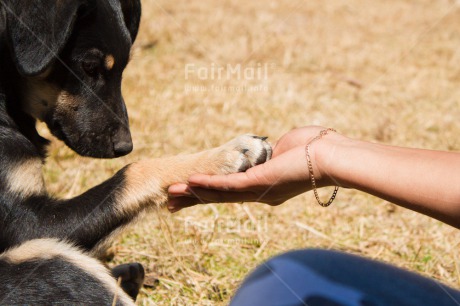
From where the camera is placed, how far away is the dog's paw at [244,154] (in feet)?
8.79

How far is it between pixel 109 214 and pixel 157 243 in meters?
0.91

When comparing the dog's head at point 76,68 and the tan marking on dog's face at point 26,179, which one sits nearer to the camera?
the tan marking on dog's face at point 26,179

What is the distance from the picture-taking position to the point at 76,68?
292cm

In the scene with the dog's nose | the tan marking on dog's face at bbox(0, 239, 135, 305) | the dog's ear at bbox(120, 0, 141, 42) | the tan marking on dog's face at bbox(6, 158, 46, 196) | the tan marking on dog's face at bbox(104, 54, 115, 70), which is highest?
the dog's ear at bbox(120, 0, 141, 42)

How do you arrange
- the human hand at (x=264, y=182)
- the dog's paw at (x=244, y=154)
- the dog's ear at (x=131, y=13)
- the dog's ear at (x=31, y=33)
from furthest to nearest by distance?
the dog's ear at (x=131, y=13)
the dog's paw at (x=244, y=154)
the dog's ear at (x=31, y=33)
the human hand at (x=264, y=182)

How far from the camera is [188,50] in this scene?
6719 millimetres

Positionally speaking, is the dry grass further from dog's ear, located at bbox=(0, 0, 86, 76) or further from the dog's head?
dog's ear, located at bbox=(0, 0, 86, 76)

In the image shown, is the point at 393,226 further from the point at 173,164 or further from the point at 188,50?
the point at 188,50

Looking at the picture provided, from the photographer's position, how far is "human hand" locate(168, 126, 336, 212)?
244 cm

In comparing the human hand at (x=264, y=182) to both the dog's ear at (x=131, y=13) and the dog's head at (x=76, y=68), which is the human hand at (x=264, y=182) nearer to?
the dog's head at (x=76, y=68)

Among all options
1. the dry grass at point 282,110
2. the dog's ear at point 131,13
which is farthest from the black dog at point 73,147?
the dry grass at point 282,110

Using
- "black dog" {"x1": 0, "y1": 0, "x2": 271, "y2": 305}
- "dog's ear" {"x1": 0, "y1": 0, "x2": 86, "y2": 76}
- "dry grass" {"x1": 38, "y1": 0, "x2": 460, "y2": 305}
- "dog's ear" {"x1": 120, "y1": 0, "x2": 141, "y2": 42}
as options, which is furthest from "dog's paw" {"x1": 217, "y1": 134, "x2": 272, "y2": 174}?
"dog's ear" {"x1": 120, "y1": 0, "x2": 141, "y2": 42}

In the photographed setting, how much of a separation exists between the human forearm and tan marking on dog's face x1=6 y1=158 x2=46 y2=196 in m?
1.11

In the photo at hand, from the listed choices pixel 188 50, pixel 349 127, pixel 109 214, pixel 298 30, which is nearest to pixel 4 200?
pixel 109 214
